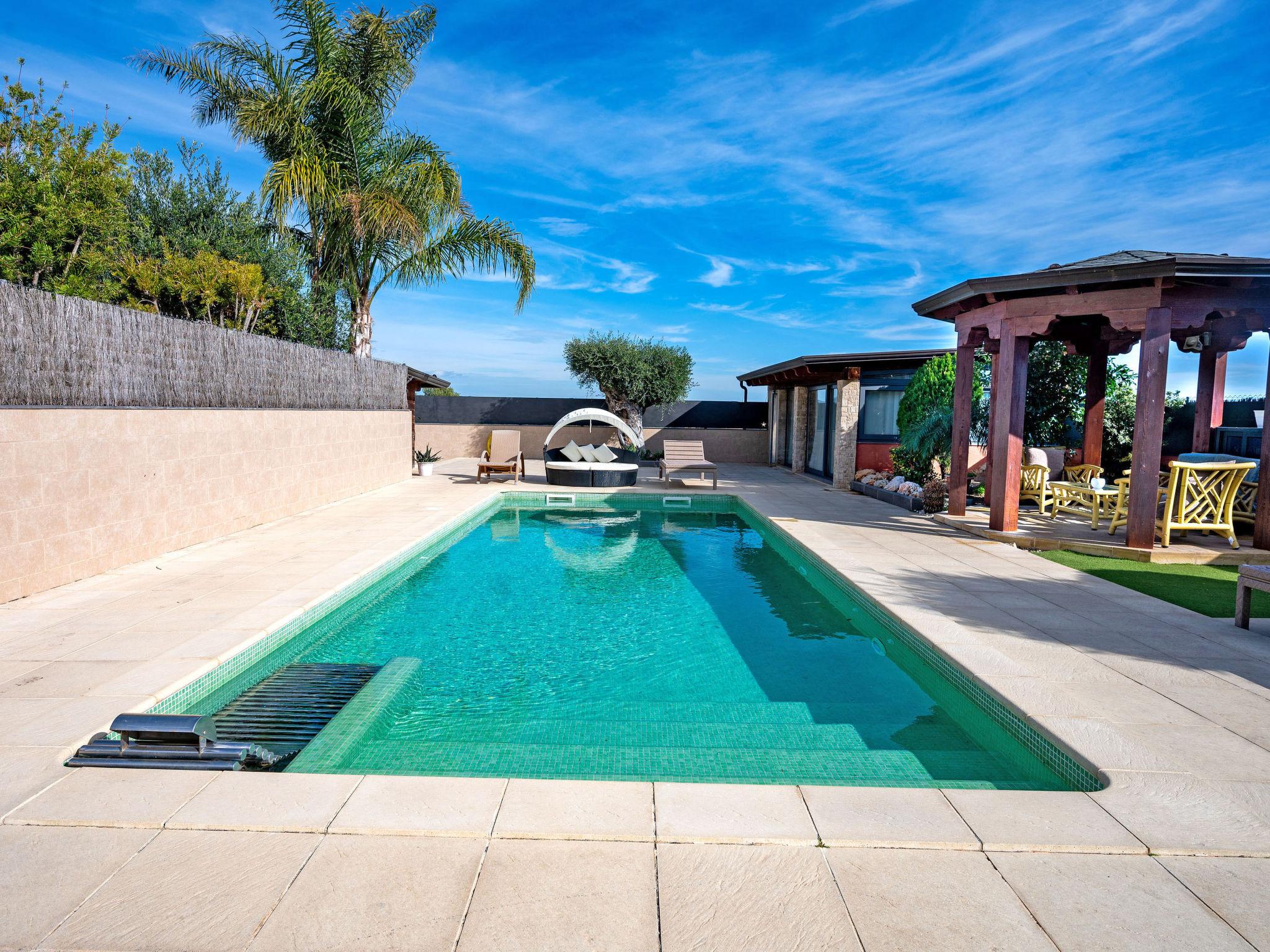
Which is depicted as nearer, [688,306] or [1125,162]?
[1125,162]

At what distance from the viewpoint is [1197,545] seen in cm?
787

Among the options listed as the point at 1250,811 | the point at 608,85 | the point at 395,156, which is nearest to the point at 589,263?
the point at 608,85

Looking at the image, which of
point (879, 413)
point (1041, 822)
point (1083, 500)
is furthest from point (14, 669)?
point (879, 413)

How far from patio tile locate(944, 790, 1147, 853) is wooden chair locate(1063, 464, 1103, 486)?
9524 millimetres

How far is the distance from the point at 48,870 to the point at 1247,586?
683 centimetres

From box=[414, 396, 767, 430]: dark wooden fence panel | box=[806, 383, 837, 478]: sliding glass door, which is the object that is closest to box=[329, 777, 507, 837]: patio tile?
box=[806, 383, 837, 478]: sliding glass door

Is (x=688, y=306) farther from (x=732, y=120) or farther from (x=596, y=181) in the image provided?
(x=732, y=120)

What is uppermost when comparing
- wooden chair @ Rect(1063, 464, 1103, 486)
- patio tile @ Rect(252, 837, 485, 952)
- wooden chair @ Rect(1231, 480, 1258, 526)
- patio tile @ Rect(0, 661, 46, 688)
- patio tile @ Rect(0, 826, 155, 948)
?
wooden chair @ Rect(1063, 464, 1103, 486)

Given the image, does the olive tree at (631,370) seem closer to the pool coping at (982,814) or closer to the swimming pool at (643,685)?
the swimming pool at (643,685)

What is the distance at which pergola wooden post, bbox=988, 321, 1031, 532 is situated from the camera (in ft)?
28.5

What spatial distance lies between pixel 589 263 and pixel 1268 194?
82.5 feet

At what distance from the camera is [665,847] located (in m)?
2.45

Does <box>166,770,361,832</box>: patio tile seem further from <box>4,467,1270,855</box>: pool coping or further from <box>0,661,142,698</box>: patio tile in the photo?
<box>0,661,142,698</box>: patio tile

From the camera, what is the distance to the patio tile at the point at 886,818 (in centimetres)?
250
